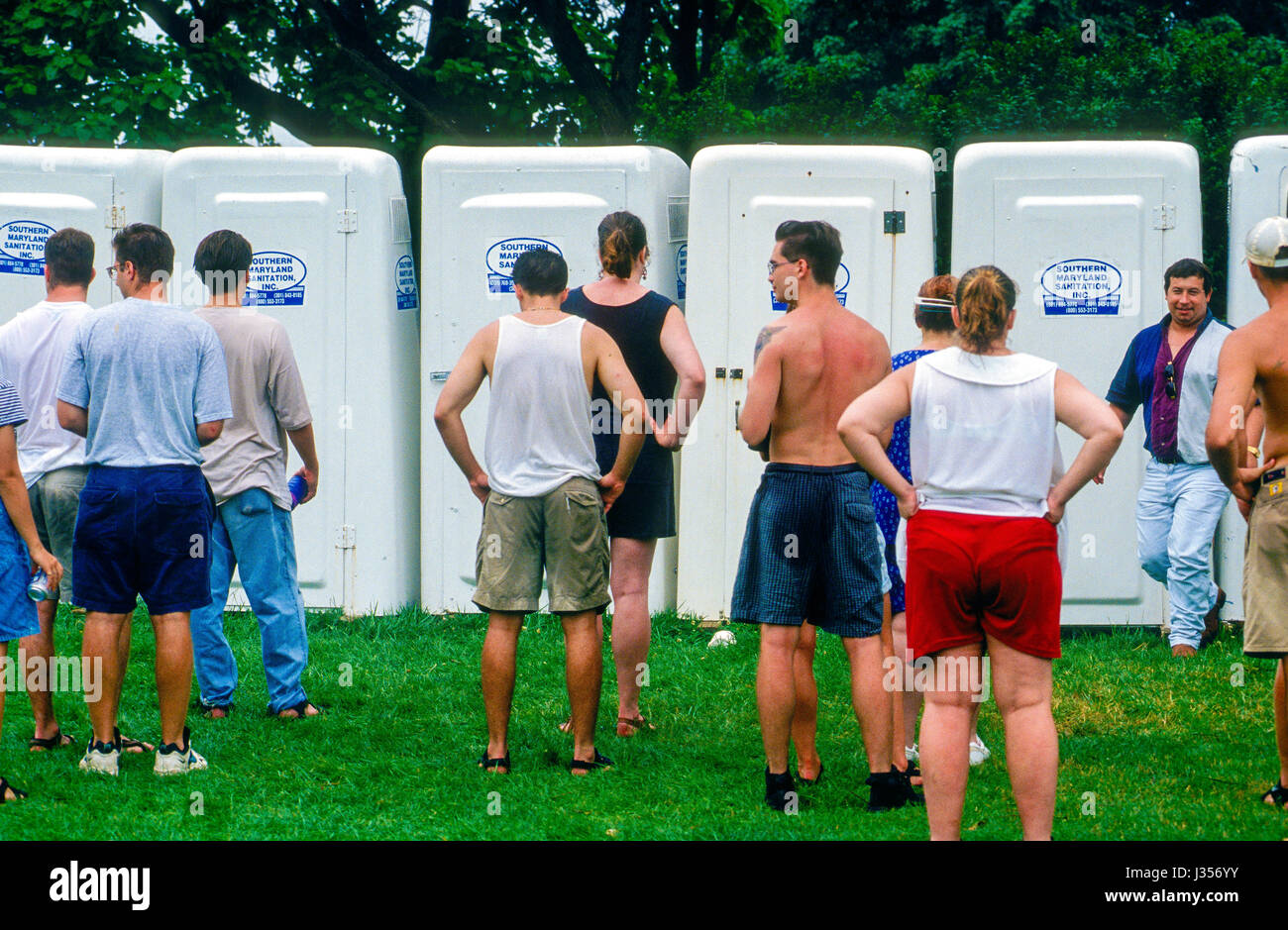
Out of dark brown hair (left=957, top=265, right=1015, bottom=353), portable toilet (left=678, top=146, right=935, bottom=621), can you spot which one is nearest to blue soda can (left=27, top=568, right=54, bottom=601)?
dark brown hair (left=957, top=265, right=1015, bottom=353)

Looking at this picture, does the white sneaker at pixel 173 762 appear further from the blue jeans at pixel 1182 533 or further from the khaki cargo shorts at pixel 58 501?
the blue jeans at pixel 1182 533

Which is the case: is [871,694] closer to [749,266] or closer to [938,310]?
[938,310]

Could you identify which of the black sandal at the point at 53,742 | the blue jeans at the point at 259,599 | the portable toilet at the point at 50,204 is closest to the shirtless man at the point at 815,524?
the blue jeans at the point at 259,599

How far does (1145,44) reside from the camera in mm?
10523

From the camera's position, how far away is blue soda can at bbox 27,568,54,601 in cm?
453

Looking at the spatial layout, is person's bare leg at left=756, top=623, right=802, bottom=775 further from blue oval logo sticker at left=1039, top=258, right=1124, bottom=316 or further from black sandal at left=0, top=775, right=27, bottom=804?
blue oval logo sticker at left=1039, top=258, right=1124, bottom=316

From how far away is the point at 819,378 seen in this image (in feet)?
14.6

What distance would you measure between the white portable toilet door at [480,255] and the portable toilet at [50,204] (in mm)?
1558

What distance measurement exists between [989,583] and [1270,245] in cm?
148

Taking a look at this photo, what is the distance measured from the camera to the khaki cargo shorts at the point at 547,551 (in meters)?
4.79

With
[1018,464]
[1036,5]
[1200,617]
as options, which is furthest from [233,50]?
[1018,464]

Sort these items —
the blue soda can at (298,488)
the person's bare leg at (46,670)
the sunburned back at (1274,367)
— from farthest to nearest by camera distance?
the blue soda can at (298,488)
the person's bare leg at (46,670)
the sunburned back at (1274,367)

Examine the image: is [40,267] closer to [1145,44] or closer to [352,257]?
[352,257]

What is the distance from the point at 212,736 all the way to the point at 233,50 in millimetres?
8709
